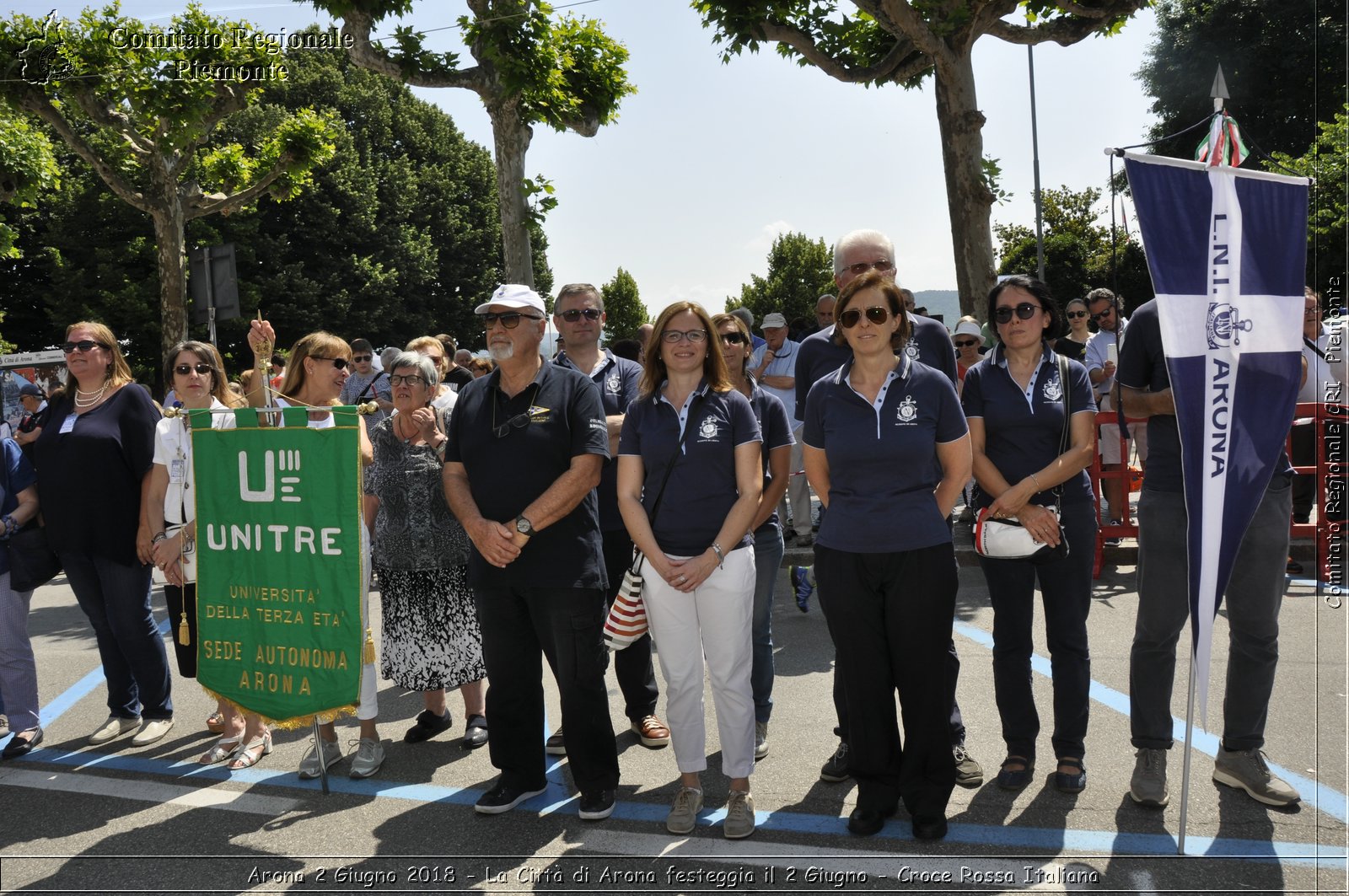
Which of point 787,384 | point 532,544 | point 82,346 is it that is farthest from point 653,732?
point 787,384

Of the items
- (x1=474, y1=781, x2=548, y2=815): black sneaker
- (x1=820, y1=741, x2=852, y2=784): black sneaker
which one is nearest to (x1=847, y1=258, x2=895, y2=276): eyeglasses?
(x1=820, y1=741, x2=852, y2=784): black sneaker

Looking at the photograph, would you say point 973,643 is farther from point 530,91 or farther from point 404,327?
point 404,327

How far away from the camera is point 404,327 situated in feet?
123

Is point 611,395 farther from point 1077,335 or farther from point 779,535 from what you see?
point 1077,335

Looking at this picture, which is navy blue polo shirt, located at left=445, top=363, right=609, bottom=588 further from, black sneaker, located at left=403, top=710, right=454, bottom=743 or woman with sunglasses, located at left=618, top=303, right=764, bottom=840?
black sneaker, located at left=403, top=710, right=454, bottom=743

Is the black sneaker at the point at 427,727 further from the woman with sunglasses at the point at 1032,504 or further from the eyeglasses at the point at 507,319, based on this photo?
the woman with sunglasses at the point at 1032,504

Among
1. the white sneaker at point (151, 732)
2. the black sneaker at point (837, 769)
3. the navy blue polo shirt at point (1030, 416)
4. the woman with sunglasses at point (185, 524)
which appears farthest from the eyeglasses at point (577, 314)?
the white sneaker at point (151, 732)

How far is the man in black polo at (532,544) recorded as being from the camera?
4.18m

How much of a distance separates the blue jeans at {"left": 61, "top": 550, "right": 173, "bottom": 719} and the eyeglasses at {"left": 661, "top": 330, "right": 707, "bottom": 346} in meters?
3.22

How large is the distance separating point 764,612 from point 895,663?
960 millimetres

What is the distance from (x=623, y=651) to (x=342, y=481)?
159 cm

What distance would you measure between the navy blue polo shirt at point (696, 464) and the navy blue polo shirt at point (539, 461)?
11.8 inches

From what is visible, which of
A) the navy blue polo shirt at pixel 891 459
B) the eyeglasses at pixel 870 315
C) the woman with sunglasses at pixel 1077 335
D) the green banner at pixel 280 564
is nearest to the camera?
the navy blue polo shirt at pixel 891 459

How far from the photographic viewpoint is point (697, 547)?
4051mm
